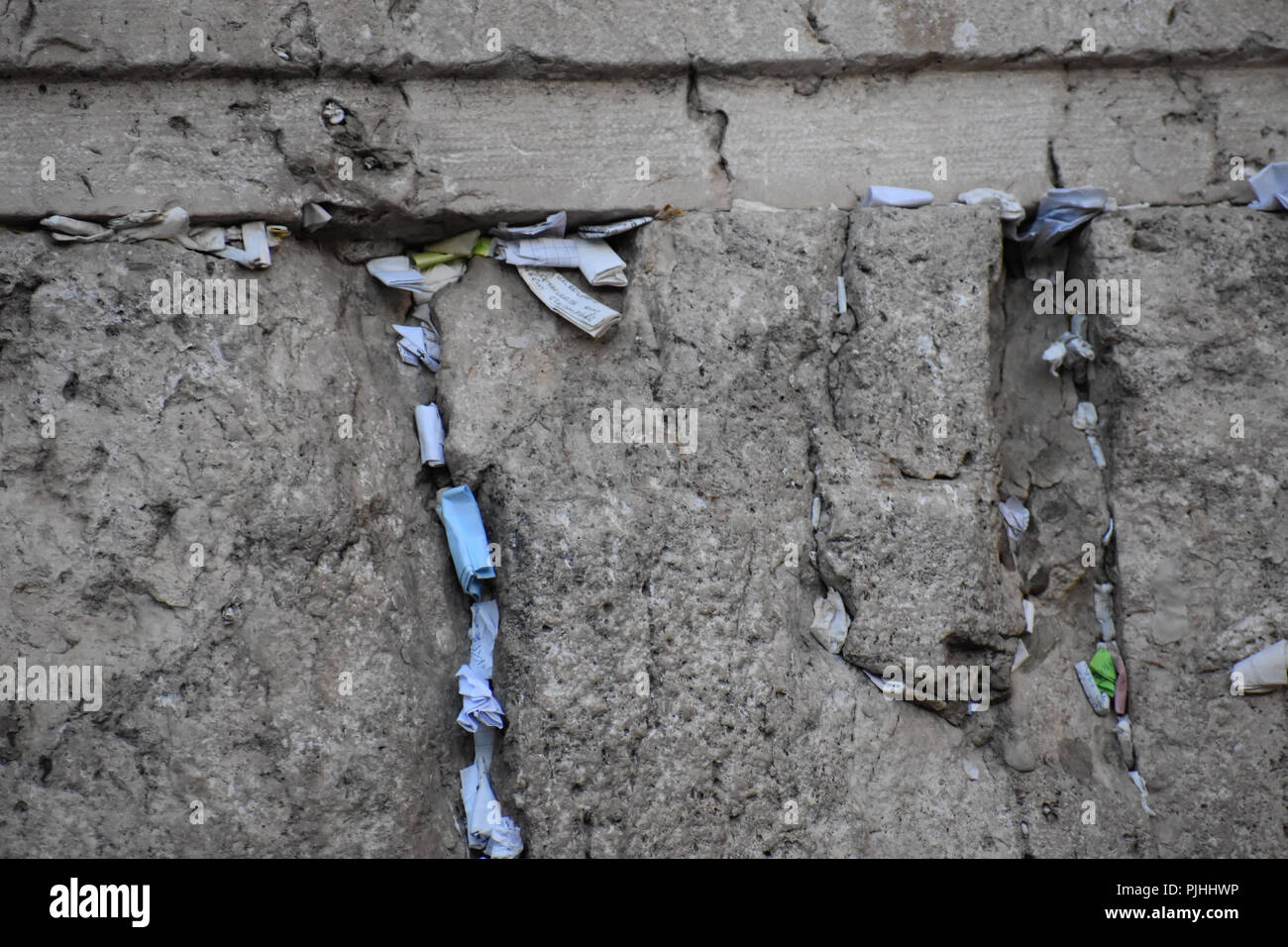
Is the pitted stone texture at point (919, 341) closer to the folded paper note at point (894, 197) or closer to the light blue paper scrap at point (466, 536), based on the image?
the folded paper note at point (894, 197)

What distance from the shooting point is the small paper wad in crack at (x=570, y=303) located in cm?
254

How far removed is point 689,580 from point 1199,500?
1244 millimetres

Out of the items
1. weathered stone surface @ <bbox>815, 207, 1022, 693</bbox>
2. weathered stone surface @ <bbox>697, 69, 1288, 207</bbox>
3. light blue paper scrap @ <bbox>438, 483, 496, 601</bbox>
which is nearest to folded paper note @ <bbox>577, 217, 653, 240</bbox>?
weathered stone surface @ <bbox>697, 69, 1288, 207</bbox>

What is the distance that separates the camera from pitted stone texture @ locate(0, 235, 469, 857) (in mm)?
2291

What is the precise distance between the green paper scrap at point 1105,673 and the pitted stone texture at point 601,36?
1.47 metres

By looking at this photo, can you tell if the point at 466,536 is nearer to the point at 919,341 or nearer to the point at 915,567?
the point at 915,567

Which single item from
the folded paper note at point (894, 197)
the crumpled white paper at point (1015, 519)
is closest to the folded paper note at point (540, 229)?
the folded paper note at point (894, 197)

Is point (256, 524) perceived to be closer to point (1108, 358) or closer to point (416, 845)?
point (416, 845)

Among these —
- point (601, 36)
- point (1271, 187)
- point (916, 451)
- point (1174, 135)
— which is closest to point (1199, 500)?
point (916, 451)

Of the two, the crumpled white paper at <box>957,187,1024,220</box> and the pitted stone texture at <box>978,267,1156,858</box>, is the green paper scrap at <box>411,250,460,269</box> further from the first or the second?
the pitted stone texture at <box>978,267,1156,858</box>

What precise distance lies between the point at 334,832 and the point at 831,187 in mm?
1909

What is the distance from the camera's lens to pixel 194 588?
7.70 ft

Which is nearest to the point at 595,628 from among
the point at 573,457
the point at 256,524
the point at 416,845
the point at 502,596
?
the point at 502,596

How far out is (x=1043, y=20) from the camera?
2.61 m
